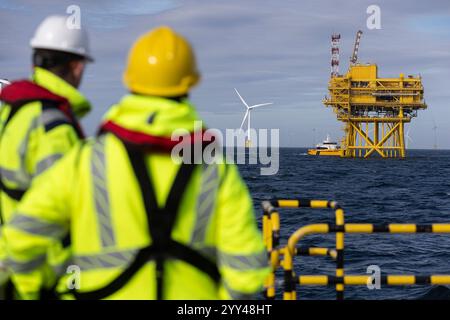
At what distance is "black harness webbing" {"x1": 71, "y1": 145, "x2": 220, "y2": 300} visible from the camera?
232cm

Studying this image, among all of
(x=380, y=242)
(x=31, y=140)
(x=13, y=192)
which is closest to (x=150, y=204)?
(x=31, y=140)

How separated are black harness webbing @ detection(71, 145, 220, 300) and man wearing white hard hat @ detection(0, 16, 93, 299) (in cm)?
81

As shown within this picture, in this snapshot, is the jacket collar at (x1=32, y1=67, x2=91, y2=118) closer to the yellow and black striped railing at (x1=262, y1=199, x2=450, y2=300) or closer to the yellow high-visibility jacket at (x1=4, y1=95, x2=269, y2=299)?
the yellow high-visibility jacket at (x1=4, y1=95, x2=269, y2=299)

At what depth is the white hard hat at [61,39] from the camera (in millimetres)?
3338

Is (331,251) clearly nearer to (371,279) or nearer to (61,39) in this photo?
(371,279)

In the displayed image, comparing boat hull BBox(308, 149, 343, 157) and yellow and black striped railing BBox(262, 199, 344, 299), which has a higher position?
boat hull BBox(308, 149, 343, 157)

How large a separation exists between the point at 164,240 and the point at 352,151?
109 m

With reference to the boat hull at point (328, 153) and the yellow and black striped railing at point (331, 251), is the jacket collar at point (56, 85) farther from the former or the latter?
the boat hull at point (328, 153)

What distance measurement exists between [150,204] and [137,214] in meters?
0.07

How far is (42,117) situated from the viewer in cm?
316

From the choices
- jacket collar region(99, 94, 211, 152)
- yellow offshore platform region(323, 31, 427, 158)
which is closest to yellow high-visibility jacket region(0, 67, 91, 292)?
jacket collar region(99, 94, 211, 152)

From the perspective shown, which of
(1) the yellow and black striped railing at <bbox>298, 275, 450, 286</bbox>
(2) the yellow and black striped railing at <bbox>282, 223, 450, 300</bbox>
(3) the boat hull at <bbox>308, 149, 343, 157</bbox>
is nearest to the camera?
(2) the yellow and black striped railing at <bbox>282, 223, 450, 300</bbox>

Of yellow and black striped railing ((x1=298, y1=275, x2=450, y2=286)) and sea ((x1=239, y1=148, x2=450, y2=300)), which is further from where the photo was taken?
sea ((x1=239, y1=148, x2=450, y2=300))

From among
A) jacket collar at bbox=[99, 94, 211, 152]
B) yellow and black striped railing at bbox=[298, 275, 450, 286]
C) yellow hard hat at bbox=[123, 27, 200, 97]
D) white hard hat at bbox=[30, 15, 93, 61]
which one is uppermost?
white hard hat at bbox=[30, 15, 93, 61]
